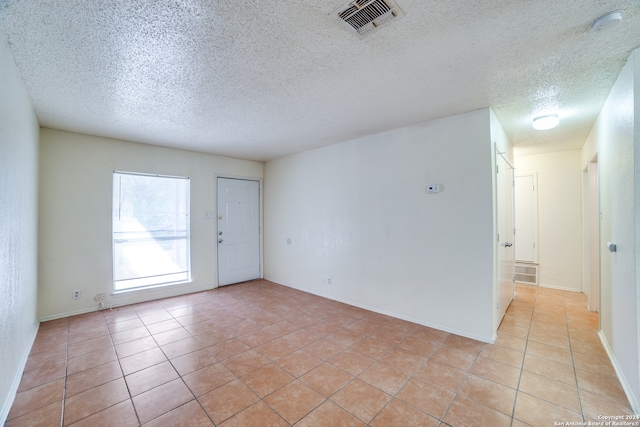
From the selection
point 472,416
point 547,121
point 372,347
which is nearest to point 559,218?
point 547,121

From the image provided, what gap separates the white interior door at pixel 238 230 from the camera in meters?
5.11

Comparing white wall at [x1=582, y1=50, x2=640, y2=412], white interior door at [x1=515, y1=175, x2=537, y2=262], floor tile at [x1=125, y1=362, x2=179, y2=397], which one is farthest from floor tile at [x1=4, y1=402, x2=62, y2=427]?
white interior door at [x1=515, y1=175, x2=537, y2=262]

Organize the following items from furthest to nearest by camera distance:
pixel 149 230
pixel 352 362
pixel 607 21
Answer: pixel 149 230 < pixel 352 362 < pixel 607 21

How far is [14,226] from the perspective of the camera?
210cm

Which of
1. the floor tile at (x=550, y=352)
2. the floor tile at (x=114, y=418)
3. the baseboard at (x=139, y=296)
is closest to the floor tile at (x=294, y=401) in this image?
the floor tile at (x=114, y=418)

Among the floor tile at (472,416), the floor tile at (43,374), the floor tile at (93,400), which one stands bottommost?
the floor tile at (472,416)

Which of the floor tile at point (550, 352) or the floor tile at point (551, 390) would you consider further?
the floor tile at point (550, 352)

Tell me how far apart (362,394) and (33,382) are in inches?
103

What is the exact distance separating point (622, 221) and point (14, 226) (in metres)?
4.72

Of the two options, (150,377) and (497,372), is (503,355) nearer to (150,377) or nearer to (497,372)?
(497,372)

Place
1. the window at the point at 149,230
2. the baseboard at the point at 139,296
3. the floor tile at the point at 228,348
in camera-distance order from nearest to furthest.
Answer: the floor tile at the point at 228,348 → the baseboard at the point at 139,296 → the window at the point at 149,230

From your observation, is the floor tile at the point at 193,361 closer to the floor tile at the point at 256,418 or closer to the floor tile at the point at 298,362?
the floor tile at the point at 298,362

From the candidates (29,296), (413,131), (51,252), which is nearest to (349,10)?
A: (413,131)

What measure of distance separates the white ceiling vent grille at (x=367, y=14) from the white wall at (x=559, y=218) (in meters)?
4.94
